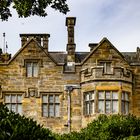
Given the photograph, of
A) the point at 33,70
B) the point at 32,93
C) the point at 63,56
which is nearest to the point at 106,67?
the point at 33,70

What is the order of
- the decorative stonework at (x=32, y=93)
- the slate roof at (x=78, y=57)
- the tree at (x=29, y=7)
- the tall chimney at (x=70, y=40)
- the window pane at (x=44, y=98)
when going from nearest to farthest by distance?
1. the tree at (x=29, y=7)
2. the decorative stonework at (x=32, y=93)
3. the window pane at (x=44, y=98)
4. the tall chimney at (x=70, y=40)
5. the slate roof at (x=78, y=57)

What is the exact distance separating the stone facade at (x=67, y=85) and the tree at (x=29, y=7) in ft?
62.3

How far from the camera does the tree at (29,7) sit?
71.4ft

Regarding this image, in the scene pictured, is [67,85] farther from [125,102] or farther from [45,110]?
[125,102]

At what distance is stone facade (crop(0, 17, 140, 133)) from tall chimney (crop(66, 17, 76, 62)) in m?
0.78

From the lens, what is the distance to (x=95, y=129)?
1330 inches

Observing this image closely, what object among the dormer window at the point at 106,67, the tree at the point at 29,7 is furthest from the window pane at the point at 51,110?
the tree at the point at 29,7

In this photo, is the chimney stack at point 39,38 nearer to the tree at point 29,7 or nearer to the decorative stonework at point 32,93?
the decorative stonework at point 32,93

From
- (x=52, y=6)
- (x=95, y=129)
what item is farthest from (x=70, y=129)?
(x=52, y=6)

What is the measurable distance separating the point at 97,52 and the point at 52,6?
798 inches

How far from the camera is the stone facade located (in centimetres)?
4094

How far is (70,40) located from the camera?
144 ft

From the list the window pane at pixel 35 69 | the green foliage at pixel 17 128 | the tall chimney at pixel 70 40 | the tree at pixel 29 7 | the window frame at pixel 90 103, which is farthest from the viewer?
the tall chimney at pixel 70 40

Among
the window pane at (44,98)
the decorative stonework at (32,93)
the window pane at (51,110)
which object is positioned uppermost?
the decorative stonework at (32,93)
